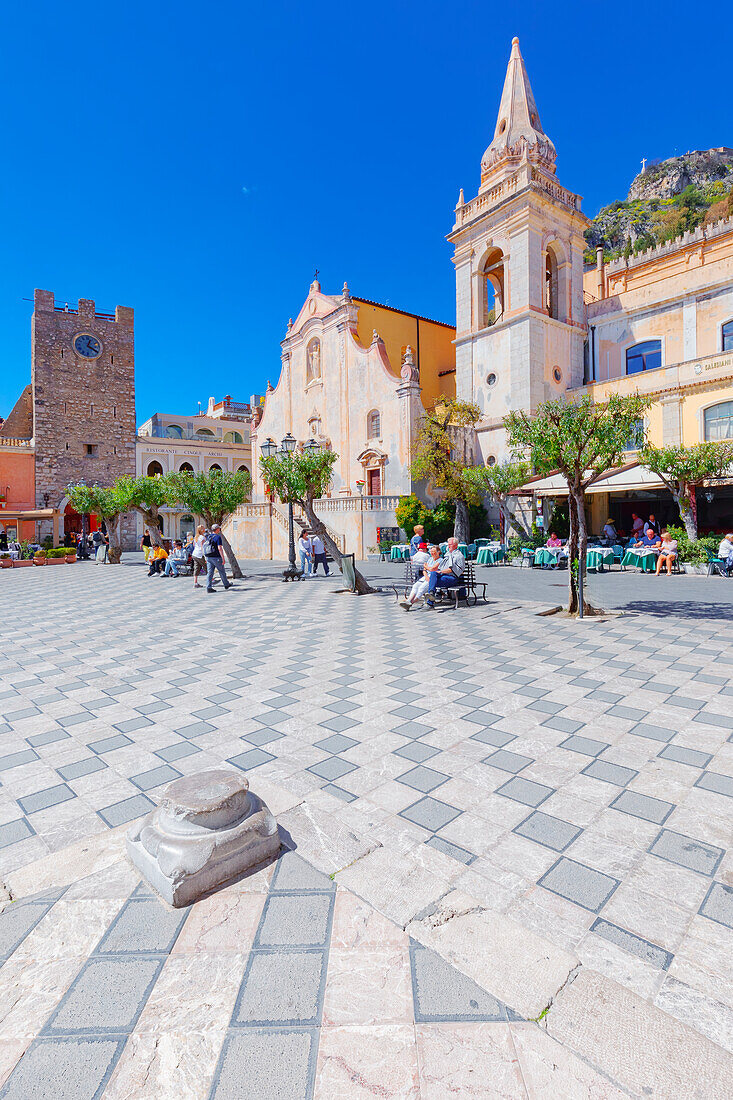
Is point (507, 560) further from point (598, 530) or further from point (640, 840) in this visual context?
point (640, 840)

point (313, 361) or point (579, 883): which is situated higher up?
point (313, 361)

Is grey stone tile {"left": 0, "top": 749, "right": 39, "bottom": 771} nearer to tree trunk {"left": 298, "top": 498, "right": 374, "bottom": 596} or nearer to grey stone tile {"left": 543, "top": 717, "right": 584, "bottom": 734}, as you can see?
grey stone tile {"left": 543, "top": 717, "right": 584, "bottom": 734}

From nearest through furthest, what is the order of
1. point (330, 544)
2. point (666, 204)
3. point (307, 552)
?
point (330, 544) < point (307, 552) < point (666, 204)

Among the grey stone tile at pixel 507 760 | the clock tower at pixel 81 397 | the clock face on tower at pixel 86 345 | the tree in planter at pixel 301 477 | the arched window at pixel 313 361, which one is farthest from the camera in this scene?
the clock face on tower at pixel 86 345

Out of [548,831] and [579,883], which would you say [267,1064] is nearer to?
[579,883]

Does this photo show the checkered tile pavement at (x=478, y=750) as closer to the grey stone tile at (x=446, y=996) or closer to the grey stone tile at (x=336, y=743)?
the grey stone tile at (x=336, y=743)

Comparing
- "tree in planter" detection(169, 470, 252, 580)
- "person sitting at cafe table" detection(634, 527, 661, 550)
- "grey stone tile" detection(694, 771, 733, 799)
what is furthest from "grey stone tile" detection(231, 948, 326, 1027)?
"person sitting at cafe table" detection(634, 527, 661, 550)

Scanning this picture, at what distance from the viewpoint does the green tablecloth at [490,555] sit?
19.6 meters

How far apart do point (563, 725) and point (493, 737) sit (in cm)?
63

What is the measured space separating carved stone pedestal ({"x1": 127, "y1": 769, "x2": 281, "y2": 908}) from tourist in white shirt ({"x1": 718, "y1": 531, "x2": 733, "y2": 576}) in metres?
15.5

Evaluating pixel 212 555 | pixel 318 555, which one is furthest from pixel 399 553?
pixel 212 555

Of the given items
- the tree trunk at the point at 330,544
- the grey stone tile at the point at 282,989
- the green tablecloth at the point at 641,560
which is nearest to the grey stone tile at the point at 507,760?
the grey stone tile at the point at 282,989

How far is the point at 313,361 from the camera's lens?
3319 centimetres

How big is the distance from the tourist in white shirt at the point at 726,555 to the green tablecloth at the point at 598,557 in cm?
288
